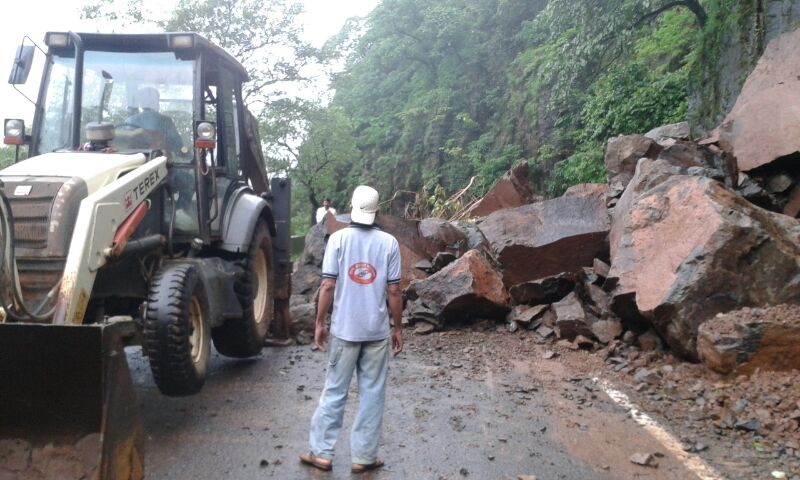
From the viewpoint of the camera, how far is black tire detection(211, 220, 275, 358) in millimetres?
7496

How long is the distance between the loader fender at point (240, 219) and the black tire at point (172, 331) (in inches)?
54.5

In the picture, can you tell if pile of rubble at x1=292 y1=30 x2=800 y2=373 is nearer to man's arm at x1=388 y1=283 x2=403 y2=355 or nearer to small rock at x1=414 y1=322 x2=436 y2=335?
small rock at x1=414 y1=322 x2=436 y2=335

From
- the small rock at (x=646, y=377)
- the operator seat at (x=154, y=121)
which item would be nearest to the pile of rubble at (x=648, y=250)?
the small rock at (x=646, y=377)

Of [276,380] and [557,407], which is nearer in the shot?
[557,407]

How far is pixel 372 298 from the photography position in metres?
5.09

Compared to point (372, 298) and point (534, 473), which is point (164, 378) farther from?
point (534, 473)

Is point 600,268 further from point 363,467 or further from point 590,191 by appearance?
point 363,467

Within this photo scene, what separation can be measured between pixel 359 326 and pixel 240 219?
2908 millimetres

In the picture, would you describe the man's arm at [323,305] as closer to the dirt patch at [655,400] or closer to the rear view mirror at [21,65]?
the dirt patch at [655,400]

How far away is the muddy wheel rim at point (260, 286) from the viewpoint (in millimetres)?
8312

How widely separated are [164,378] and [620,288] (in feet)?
16.2

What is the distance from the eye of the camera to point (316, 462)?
502 cm

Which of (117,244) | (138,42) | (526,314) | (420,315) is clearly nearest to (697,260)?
(526,314)

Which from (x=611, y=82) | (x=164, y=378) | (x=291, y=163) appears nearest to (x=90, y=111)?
(x=164, y=378)
